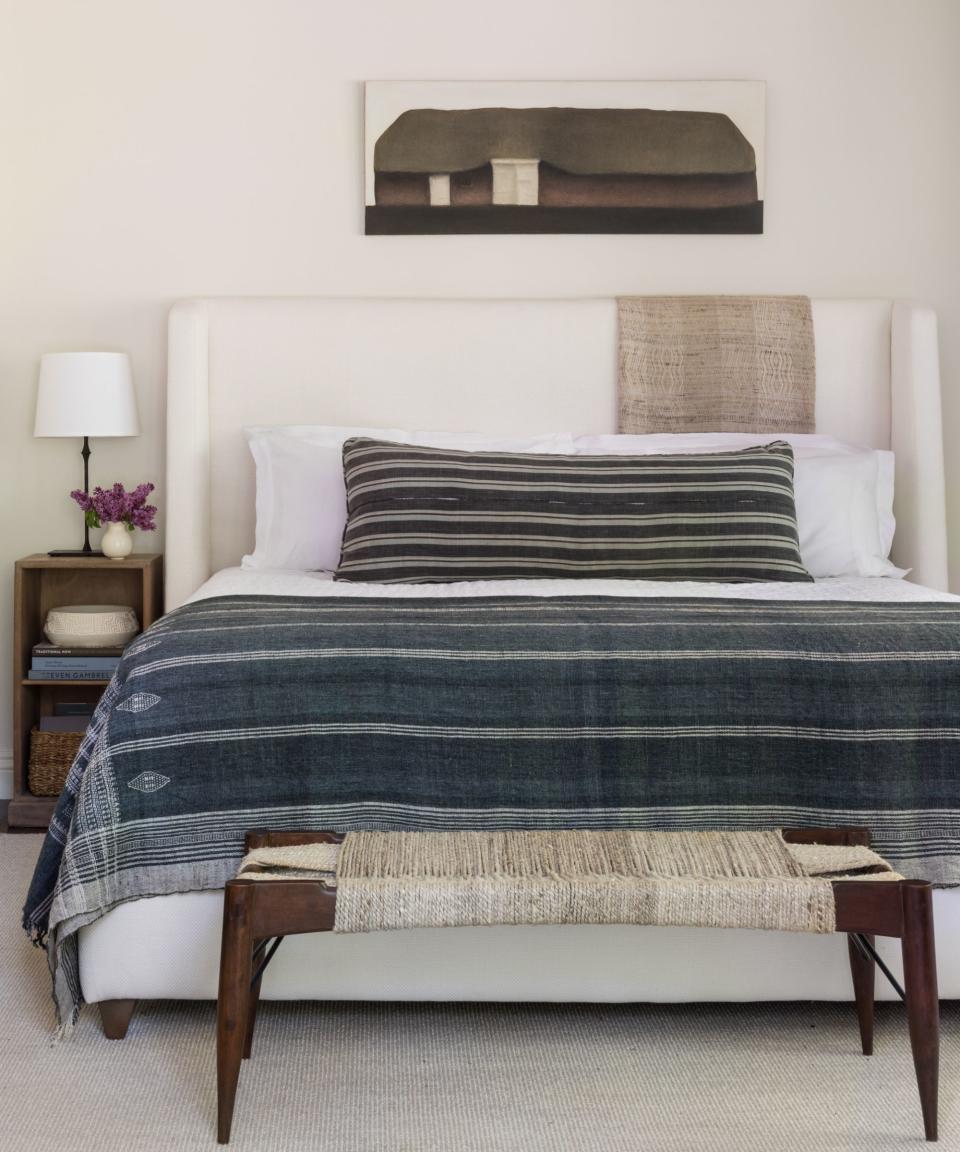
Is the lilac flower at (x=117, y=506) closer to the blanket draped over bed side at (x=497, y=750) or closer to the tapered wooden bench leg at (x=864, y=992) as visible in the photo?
the blanket draped over bed side at (x=497, y=750)

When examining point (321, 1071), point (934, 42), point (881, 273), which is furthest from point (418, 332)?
point (321, 1071)

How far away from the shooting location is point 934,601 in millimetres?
2451

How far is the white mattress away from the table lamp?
1.69 m

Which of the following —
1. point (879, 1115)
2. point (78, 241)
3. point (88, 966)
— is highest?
point (78, 241)

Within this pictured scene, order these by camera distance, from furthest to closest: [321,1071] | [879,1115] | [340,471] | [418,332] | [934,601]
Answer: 1. [418,332]
2. [340,471]
3. [934,601]
4. [321,1071]
5. [879,1115]

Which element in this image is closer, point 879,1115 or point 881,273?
point 879,1115

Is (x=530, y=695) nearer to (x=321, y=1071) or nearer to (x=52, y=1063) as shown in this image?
(x=321, y=1071)

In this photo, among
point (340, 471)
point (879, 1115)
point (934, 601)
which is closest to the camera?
point (879, 1115)

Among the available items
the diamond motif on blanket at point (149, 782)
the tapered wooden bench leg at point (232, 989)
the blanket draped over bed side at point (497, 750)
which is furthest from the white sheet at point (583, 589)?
the tapered wooden bench leg at point (232, 989)

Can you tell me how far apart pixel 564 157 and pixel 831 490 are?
1.23 m

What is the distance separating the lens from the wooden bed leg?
207cm

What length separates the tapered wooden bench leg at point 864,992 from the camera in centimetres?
202

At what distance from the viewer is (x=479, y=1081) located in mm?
1951

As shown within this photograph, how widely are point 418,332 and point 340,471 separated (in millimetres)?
511
